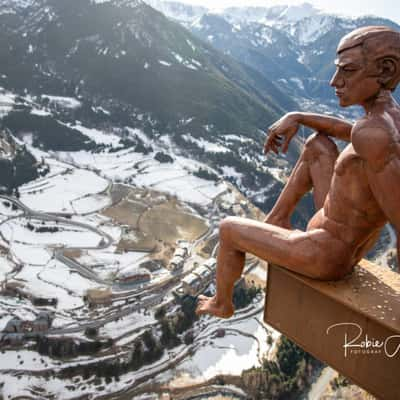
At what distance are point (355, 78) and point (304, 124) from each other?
44.9 inches

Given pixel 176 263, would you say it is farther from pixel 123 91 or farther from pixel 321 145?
pixel 123 91

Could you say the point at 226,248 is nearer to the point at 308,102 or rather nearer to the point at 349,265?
the point at 349,265

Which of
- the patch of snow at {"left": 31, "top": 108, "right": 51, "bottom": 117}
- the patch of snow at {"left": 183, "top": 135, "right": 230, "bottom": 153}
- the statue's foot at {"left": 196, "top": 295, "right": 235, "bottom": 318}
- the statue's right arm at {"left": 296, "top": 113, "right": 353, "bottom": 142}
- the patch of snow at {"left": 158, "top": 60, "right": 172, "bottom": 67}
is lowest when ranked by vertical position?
the patch of snow at {"left": 183, "top": 135, "right": 230, "bottom": 153}

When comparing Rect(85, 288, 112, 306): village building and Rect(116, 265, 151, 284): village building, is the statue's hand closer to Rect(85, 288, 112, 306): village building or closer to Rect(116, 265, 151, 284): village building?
Rect(85, 288, 112, 306): village building

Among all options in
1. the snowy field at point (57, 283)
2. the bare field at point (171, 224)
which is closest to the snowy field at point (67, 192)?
the bare field at point (171, 224)

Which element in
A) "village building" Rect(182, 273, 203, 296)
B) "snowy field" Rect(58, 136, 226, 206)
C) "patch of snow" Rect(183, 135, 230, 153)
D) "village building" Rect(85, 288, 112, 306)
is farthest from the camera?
"patch of snow" Rect(183, 135, 230, 153)

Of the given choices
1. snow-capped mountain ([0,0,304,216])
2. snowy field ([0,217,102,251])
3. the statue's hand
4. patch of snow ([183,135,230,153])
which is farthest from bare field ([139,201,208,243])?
the statue's hand

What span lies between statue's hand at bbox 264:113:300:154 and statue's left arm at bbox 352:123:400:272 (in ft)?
4.63

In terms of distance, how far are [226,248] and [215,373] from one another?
75.7 ft

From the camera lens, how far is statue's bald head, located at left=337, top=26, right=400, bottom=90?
10.1 ft

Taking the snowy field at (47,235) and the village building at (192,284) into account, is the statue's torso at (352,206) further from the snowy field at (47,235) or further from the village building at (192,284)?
the snowy field at (47,235)

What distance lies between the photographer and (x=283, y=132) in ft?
14.9

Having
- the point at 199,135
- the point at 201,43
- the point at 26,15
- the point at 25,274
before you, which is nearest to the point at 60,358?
the point at 25,274

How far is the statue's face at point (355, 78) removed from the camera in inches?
124
